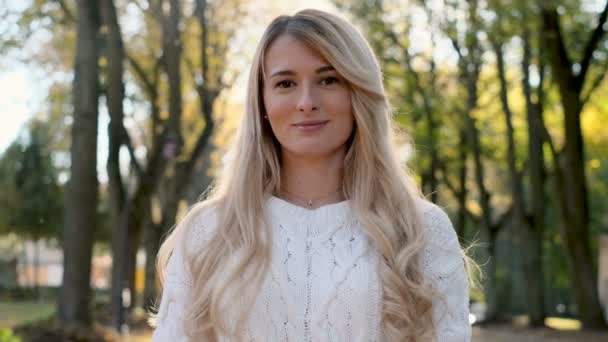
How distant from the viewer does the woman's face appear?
3.34m

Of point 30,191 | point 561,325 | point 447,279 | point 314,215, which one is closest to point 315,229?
point 314,215

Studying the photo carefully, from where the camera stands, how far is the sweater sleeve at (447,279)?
327cm

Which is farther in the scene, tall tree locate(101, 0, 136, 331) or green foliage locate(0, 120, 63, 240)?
green foliage locate(0, 120, 63, 240)

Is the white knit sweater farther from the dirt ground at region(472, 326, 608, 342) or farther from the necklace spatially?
the dirt ground at region(472, 326, 608, 342)

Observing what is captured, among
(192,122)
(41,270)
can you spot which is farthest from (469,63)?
(41,270)

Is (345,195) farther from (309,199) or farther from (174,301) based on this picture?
(174,301)

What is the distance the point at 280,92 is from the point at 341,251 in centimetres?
62

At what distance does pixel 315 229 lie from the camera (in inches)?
136

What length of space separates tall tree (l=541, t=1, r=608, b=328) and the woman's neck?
14463 mm

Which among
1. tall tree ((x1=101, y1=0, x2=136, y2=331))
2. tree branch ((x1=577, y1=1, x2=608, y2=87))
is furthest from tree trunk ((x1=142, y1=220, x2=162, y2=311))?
tree branch ((x1=577, y1=1, x2=608, y2=87))

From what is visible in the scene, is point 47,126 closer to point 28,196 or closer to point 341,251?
point 28,196

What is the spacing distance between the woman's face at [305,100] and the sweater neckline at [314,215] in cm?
21

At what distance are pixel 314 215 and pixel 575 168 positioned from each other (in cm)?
1517

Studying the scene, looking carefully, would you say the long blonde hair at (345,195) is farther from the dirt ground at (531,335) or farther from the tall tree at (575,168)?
the tall tree at (575,168)
